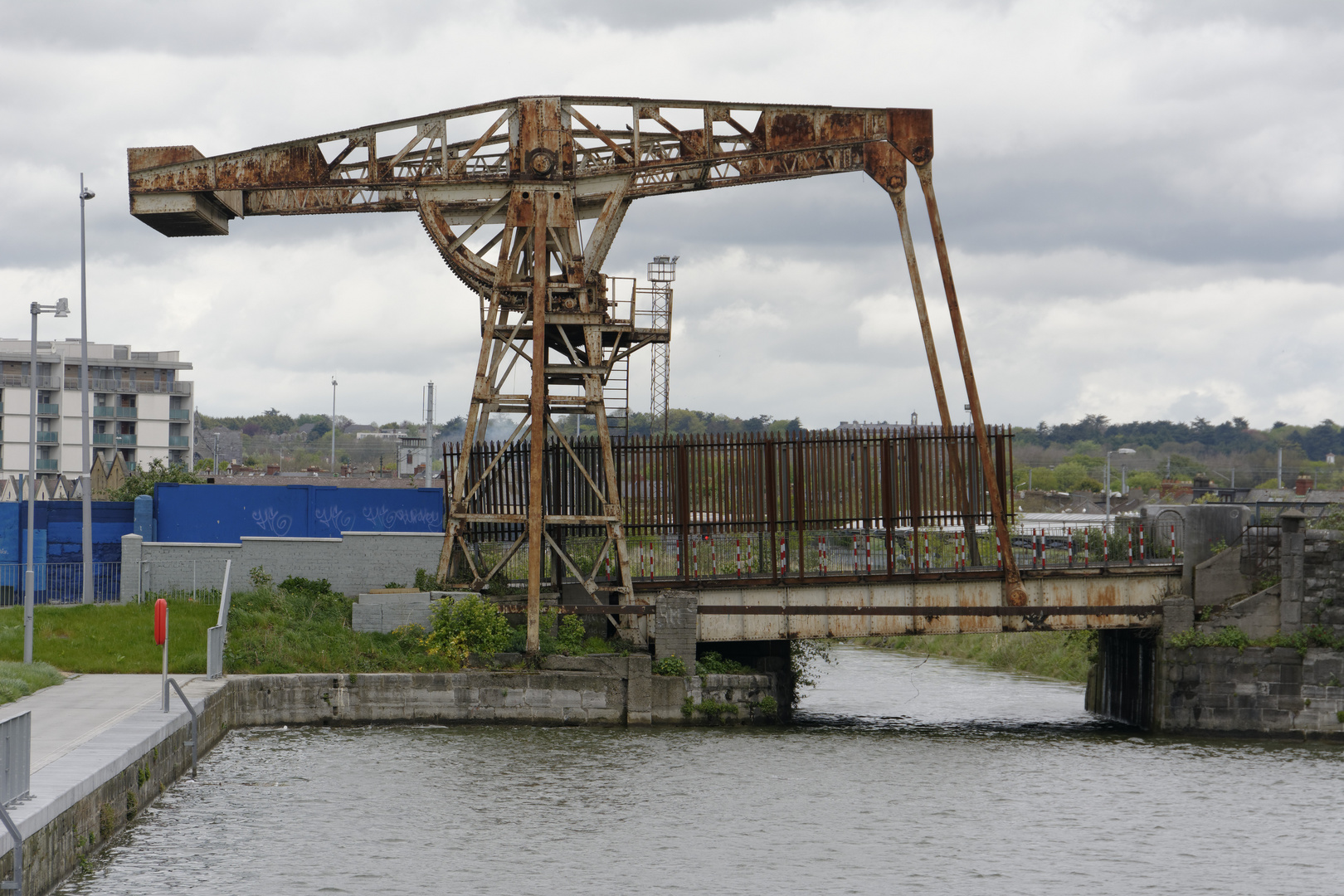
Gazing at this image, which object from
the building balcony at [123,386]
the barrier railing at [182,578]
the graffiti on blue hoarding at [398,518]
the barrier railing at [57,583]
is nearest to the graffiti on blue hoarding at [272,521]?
the graffiti on blue hoarding at [398,518]

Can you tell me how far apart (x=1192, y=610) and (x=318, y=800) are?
1860 cm

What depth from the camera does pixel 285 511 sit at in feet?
121

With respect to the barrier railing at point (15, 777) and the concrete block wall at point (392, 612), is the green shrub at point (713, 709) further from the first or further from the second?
the barrier railing at point (15, 777)

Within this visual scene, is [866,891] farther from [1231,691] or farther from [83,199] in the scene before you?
[83,199]

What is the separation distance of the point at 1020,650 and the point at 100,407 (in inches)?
3103

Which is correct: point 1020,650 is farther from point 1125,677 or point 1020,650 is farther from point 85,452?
point 85,452

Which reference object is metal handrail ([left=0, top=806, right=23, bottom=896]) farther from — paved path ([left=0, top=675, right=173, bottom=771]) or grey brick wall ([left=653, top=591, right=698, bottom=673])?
grey brick wall ([left=653, top=591, right=698, bottom=673])

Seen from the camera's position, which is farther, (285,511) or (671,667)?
(285,511)

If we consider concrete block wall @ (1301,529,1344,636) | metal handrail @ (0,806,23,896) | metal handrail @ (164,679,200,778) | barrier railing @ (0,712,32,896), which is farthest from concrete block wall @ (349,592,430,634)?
concrete block wall @ (1301,529,1344,636)

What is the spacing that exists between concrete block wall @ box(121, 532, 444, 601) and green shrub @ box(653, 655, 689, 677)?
611 cm

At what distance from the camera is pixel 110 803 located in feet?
60.7

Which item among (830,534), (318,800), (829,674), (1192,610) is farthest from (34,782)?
(829,674)

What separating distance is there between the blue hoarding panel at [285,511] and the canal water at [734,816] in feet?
32.5

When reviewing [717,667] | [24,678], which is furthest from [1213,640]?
[24,678]
